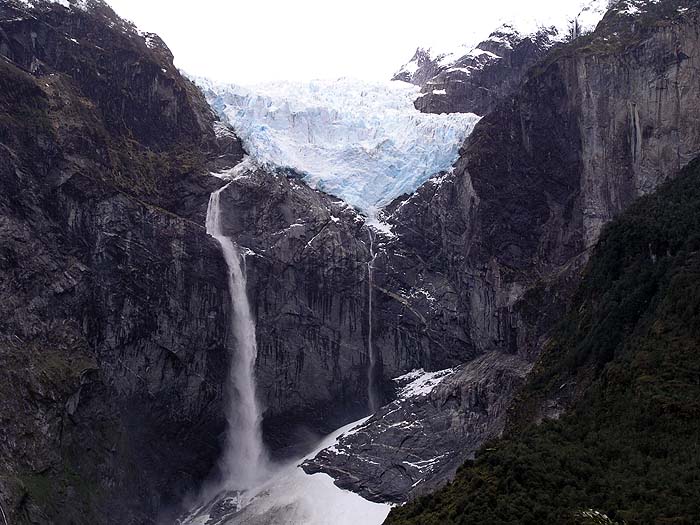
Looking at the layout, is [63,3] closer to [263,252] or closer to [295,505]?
[263,252]

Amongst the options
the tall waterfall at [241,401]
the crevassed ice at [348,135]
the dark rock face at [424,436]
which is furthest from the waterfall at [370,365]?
the tall waterfall at [241,401]

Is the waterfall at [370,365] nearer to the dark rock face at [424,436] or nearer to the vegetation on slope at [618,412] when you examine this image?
the dark rock face at [424,436]

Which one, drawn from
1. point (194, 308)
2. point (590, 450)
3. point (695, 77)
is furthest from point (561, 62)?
point (590, 450)

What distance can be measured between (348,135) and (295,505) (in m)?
45.4

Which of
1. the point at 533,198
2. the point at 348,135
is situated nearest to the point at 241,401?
the point at 533,198

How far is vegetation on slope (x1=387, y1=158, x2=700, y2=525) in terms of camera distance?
142 ft

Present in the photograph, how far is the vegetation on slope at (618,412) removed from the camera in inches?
1699

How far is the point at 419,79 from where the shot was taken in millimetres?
123750

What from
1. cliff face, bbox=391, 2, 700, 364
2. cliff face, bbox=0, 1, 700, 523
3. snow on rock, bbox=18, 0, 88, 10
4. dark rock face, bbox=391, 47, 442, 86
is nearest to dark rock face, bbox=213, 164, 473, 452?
cliff face, bbox=0, 1, 700, 523

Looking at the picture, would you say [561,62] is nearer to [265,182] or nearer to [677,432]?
[265,182]

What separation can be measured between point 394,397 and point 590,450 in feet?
136

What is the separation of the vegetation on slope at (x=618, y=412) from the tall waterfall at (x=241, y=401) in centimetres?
3107

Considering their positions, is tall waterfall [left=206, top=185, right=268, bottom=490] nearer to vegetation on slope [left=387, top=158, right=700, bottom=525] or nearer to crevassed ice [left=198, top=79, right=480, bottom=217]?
crevassed ice [left=198, top=79, right=480, bottom=217]

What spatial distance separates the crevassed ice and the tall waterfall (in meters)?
13.9
